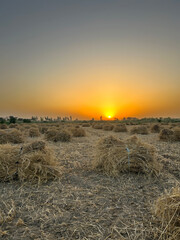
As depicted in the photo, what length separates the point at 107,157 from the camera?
4980 mm

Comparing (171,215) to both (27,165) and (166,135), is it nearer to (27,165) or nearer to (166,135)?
(27,165)

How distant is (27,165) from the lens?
14.0ft

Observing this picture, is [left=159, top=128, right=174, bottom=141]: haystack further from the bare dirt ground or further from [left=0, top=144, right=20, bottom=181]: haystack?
[left=0, top=144, right=20, bottom=181]: haystack

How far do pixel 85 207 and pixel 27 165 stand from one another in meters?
1.87

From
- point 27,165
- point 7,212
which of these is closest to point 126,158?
point 27,165

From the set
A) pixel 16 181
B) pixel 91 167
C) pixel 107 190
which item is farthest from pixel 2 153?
pixel 107 190

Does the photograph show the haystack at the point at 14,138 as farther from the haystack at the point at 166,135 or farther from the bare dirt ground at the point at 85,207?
the haystack at the point at 166,135

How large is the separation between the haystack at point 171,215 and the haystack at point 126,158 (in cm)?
208

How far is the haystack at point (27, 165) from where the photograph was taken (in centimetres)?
420

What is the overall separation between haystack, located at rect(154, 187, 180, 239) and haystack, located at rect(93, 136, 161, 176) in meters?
2.08

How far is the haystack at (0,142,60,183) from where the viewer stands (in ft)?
13.8

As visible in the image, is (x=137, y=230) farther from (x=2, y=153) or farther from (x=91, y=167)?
(x=2, y=153)

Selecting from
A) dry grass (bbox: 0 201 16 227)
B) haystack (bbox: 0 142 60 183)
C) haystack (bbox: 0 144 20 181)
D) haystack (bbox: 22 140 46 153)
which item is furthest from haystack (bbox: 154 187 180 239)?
haystack (bbox: 22 140 46 153)

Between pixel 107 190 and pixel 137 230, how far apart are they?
51.3 inches
